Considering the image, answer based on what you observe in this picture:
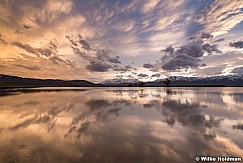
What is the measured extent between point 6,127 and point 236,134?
17496 millimetres

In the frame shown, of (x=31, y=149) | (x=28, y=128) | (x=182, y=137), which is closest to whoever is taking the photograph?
(x=31, y=149)

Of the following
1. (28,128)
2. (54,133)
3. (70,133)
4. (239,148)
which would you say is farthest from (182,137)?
(28,128)

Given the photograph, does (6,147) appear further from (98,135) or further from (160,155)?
(160,155)

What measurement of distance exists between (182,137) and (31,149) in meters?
9.17

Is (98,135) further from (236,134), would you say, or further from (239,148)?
(236,134)

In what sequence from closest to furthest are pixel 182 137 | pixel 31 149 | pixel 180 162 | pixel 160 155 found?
pixel 180 162
pixel 160 155
pixel 31 149
pixel 182 137

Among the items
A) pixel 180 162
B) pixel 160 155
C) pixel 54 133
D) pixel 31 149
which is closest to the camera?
pixel 180 162

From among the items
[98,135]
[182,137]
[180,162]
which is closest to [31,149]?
[98,135]

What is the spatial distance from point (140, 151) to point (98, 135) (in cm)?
401

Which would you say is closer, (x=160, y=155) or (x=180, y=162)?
(x=180, y=162)

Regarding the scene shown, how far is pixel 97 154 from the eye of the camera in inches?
341

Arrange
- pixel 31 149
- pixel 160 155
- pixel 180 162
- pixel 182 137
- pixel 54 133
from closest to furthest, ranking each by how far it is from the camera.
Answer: pixel 180 162, pixel 160 155, pixel 31 149, pixel 182 137, pixel 54 133

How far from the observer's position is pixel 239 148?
9.55 metres

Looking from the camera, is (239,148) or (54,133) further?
(54,133)
